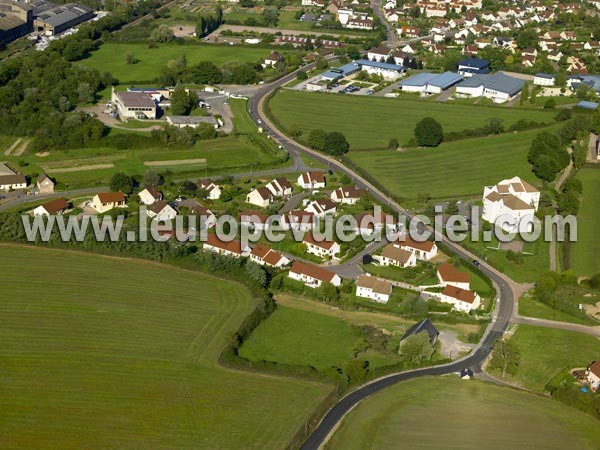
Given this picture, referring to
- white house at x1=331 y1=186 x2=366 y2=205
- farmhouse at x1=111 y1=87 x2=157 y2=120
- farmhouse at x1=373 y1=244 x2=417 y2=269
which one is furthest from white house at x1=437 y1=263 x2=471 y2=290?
farmhouse at x1=111 y1=87 x2=157 y2=120

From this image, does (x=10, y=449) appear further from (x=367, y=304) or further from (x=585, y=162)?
(x=585, y=162)

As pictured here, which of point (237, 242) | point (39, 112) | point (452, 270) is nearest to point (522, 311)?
point (452, 270)

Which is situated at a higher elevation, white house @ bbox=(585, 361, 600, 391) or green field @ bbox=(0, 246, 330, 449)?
green field @ bbox=(0, 246, 330, 449)

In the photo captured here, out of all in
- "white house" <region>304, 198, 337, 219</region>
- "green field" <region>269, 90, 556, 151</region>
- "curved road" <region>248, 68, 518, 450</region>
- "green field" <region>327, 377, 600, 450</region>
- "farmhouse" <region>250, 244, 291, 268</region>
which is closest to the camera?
"green field" <region>327, 377, 600, 450</region>

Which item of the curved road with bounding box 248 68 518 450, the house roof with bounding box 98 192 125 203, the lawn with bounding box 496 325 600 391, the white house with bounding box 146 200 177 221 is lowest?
the lawn with bounding box 496 325 600 391

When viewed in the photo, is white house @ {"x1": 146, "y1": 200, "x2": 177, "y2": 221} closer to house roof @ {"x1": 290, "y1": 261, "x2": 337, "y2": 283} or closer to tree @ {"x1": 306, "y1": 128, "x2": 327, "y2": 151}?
house roof @ {"x1": 290, "y1": 261, "x2": 337, "y2": 283}

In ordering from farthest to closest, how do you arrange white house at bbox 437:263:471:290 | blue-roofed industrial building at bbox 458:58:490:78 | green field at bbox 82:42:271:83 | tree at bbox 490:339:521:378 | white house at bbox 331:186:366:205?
blue-roofed industrial building at bbox 458:58:490:78 < green field at bbox 82:42:271:83 < white house at bbox 331:186:366:205 < white house at bbox 437:263:471:290 < tree at bbox 490:339:521:378

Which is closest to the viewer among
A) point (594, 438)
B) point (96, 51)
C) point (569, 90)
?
point (594, 438)
